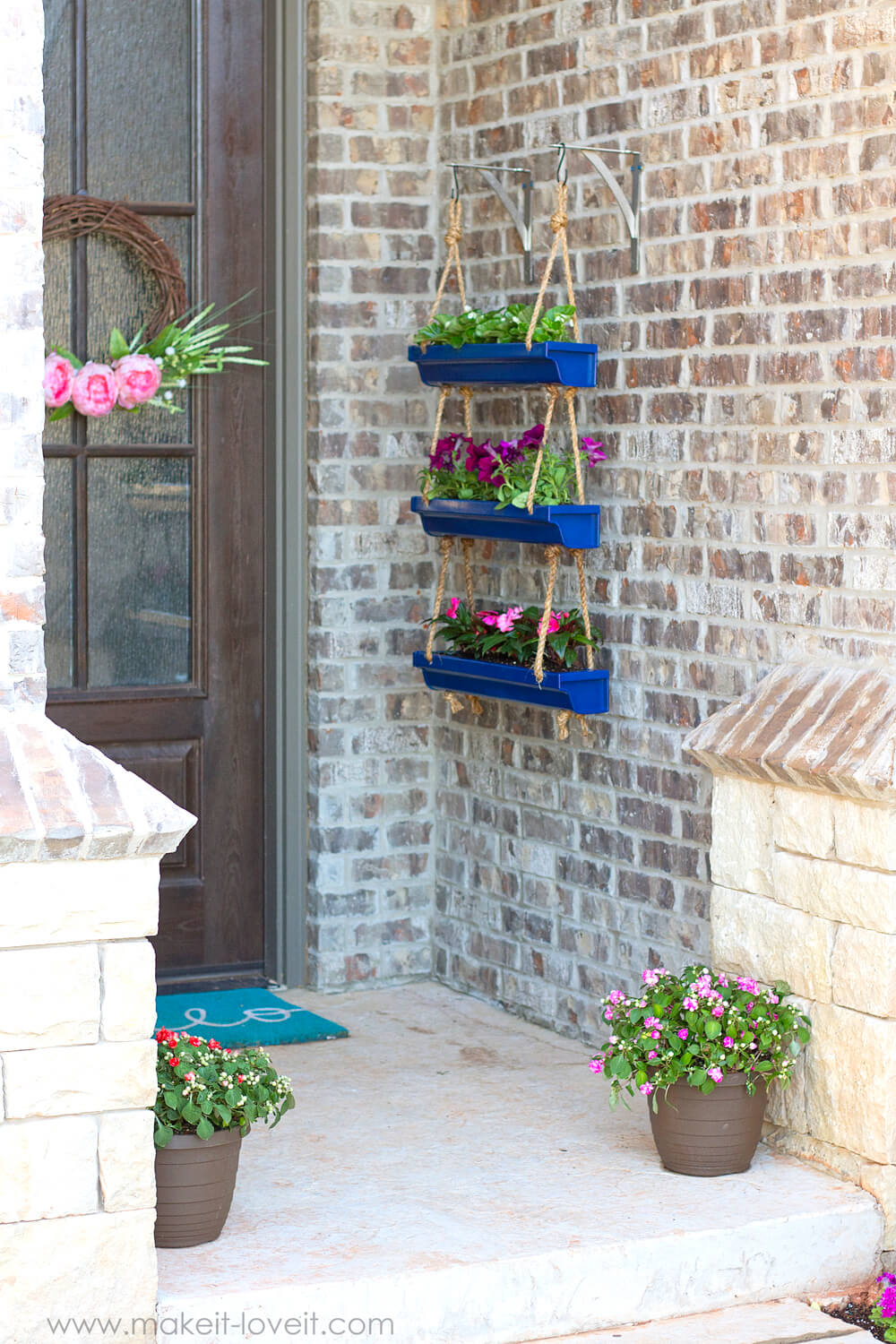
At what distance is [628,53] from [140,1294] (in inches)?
121

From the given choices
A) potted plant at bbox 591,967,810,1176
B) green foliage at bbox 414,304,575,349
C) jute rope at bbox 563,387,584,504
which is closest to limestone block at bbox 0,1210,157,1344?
potted plant at bbox 591,967,810,1176

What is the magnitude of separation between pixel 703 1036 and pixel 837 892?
40 cm

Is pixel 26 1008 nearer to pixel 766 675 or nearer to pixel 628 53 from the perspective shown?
pixel 766 675

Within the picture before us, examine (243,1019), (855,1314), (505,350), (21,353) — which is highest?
(505,350)

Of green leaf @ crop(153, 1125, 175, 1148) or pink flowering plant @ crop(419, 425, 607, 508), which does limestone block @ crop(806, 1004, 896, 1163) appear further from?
pink flowering plant @ crop(419, 425, 607, 508)

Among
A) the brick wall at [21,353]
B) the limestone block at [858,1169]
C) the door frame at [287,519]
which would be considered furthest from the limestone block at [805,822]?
the door frame at [287,519]

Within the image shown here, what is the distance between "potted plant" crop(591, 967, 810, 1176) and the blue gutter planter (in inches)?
47.3

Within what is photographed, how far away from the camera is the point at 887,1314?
352cm

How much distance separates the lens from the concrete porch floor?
3277 millimetres

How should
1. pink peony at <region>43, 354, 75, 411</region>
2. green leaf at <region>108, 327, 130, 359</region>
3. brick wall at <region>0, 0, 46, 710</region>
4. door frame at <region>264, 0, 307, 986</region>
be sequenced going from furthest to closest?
door frame at <region>264, 0, 307, 986</region> → green leaf at <region>108, 327, 130, 359</region> → pink peony at <region>43, 354, 75, 411</region> → brick wall at <region>0, 0, 46, 710</region>

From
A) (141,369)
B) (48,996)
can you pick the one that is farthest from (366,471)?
(48,996)

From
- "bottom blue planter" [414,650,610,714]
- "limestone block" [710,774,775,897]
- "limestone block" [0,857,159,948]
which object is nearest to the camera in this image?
"limestone block" [0,857,159,948]

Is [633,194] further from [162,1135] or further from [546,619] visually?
[162,1135]

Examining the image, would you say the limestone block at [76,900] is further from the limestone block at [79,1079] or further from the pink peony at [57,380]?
the pink peony at [57,380]
